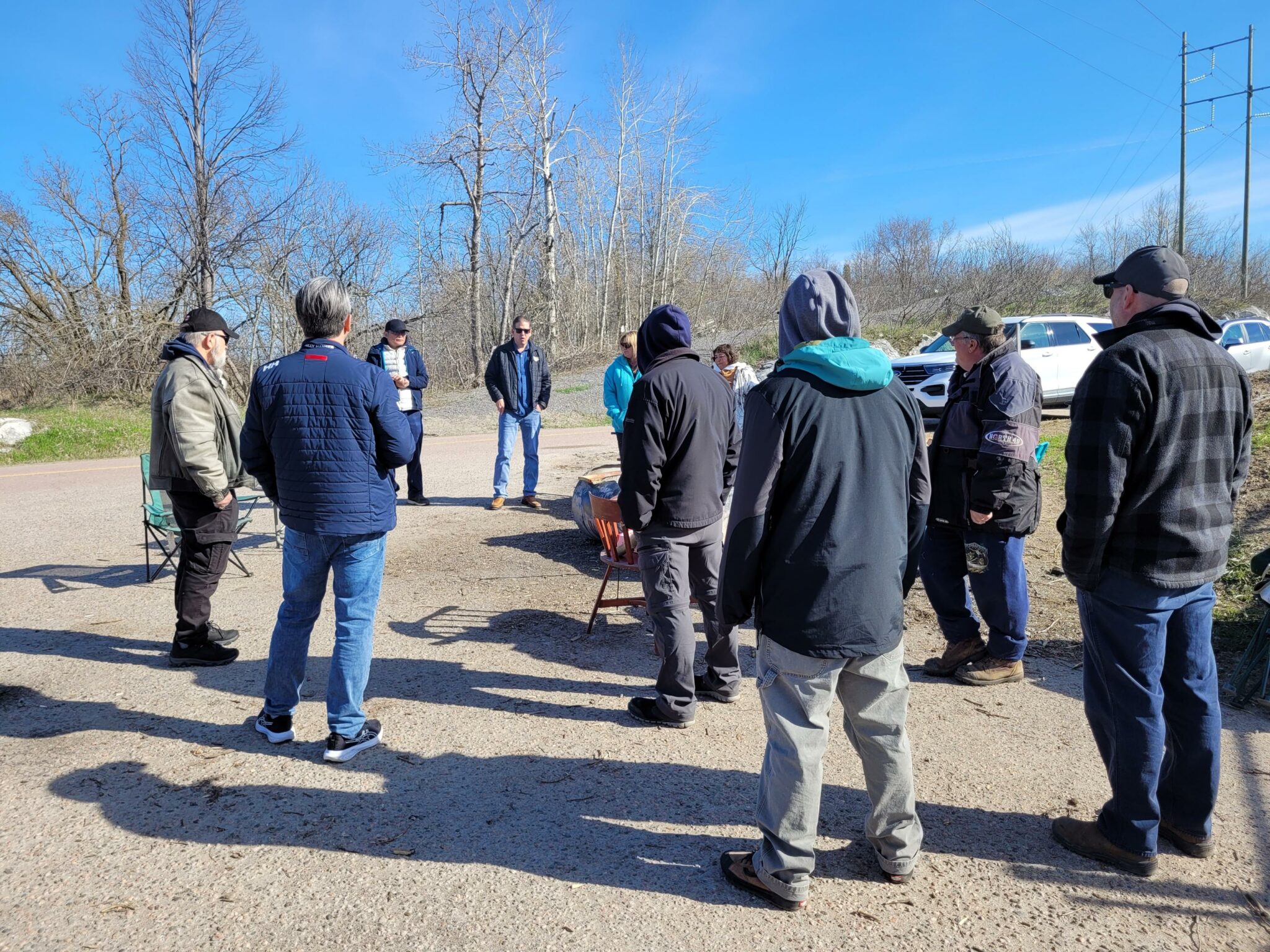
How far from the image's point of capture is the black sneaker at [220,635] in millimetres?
4809

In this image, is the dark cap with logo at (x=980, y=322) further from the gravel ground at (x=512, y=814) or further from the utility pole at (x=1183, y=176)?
the utility pole at (x=1183, y=176)

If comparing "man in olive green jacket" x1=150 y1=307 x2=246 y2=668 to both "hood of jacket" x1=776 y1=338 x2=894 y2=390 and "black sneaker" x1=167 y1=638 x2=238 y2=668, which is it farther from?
"hood of jacket" x1=776 y1=338 x2=894 y2=390

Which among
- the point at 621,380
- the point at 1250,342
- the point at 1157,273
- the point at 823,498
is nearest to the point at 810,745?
the point at 823,498

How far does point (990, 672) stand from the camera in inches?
172

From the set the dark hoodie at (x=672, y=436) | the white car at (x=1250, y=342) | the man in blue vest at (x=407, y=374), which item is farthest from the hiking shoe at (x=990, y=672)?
the white car at (x=1250, y=342)

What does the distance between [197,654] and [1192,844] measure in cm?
489

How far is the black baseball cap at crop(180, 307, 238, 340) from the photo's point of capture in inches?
181

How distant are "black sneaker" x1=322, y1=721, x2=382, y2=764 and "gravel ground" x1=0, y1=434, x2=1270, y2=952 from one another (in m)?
0.06

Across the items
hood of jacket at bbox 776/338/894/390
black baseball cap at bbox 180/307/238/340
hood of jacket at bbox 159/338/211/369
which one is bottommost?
hood of jacket at bbox 776/338/894/390

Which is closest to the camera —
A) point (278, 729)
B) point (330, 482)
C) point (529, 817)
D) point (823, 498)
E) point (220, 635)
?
point (823, 498)

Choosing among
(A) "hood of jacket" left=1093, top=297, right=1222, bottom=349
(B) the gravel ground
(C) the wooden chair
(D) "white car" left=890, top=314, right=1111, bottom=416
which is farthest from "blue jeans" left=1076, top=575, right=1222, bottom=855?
(D) "white car" left=890, top=314, right=1111, bottom=416

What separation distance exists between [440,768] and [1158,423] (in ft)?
10.1

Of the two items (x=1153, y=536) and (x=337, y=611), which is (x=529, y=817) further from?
(x=1153, y=536)

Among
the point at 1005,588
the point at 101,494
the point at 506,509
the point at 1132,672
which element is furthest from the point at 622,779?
the point at 101,494
